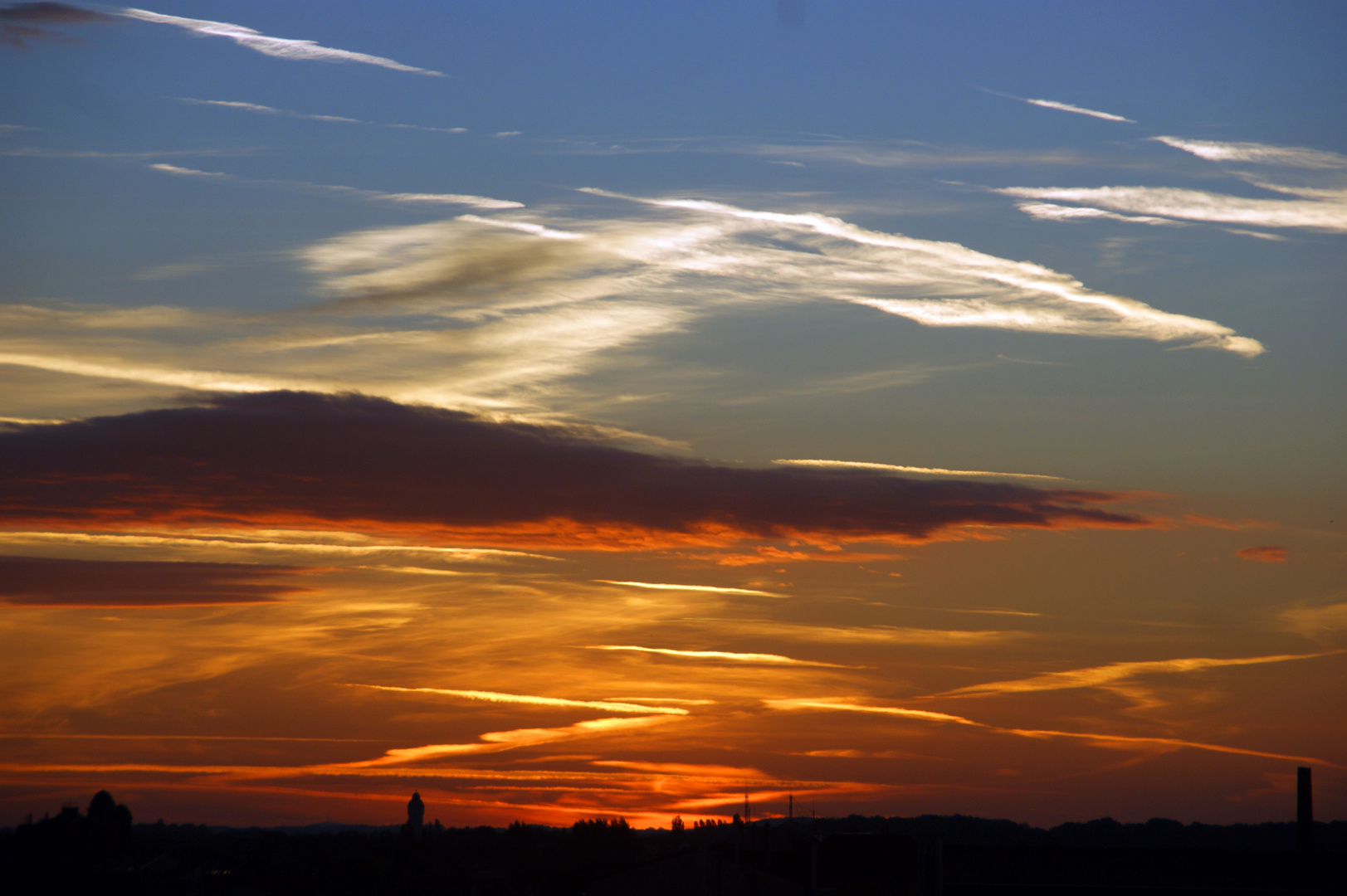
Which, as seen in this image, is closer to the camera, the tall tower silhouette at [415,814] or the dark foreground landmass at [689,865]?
the dark foreground landmass at [689,865]

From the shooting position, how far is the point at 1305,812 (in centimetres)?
8112

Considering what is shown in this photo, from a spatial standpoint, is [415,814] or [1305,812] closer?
[1305,812]

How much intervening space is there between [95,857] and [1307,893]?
141 m

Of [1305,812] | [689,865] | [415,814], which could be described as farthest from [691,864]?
[415,814]

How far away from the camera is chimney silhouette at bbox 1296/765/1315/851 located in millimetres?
79938

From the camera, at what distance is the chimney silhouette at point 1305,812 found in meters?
79.9

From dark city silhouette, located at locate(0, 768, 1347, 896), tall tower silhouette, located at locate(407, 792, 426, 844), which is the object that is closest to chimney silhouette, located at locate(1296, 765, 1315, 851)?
dark city silhouette, located at locate(0, 768, 1347, 896)

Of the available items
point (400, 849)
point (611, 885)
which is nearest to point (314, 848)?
point (400, 849)

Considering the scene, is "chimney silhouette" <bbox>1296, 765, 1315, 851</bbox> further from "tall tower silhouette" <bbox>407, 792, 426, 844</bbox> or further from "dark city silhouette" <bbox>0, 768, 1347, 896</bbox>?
"tall tower silhouette" <bbox>407, 792, 426, 844</bbox>

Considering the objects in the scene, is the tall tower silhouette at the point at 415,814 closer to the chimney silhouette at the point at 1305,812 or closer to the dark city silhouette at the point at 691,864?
the dark city silhouette at the point at 691,864

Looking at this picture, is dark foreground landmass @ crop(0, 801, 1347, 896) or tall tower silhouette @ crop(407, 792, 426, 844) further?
tall tower silhouette @ crop(407, 792, 426, 844)

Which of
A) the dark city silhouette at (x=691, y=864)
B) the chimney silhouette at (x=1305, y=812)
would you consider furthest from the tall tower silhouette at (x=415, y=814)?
the chimney silhouette at (x=1305, y=812)

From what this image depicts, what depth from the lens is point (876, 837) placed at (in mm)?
77562

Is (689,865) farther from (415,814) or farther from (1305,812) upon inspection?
(415,814)
